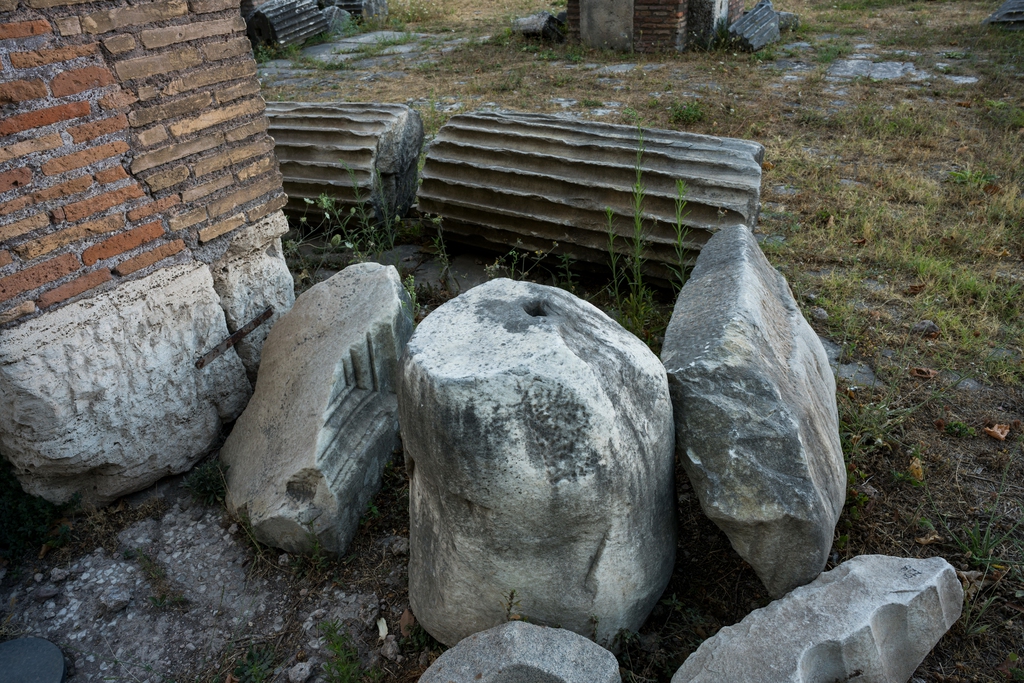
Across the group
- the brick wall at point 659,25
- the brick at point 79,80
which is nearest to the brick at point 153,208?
the brick at point 79,80

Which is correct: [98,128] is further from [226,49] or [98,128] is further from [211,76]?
[226,49]

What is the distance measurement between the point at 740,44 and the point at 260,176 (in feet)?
26.2

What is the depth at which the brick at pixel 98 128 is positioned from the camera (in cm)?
259

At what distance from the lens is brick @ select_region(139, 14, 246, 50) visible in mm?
2771

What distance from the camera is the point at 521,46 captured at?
33.7 ft

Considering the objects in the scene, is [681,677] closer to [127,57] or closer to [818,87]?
[127,57]

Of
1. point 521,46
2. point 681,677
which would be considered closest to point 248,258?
point 681,677

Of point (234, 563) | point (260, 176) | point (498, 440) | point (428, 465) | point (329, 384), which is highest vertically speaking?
point (260, 176)

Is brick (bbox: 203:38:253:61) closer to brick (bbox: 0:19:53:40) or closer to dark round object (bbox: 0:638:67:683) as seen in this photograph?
brick (bbox: 0:19:53:40)

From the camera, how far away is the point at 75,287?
105 inches

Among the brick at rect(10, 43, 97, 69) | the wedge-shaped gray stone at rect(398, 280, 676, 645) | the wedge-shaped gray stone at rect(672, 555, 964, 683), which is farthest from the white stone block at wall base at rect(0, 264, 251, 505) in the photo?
the wedge-shaped gray stone at rect(672, 555, 964, 683)

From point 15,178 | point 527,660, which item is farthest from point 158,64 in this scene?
point 527,660

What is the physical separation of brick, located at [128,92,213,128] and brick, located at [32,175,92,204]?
31 centimetres

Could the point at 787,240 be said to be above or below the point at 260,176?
below
